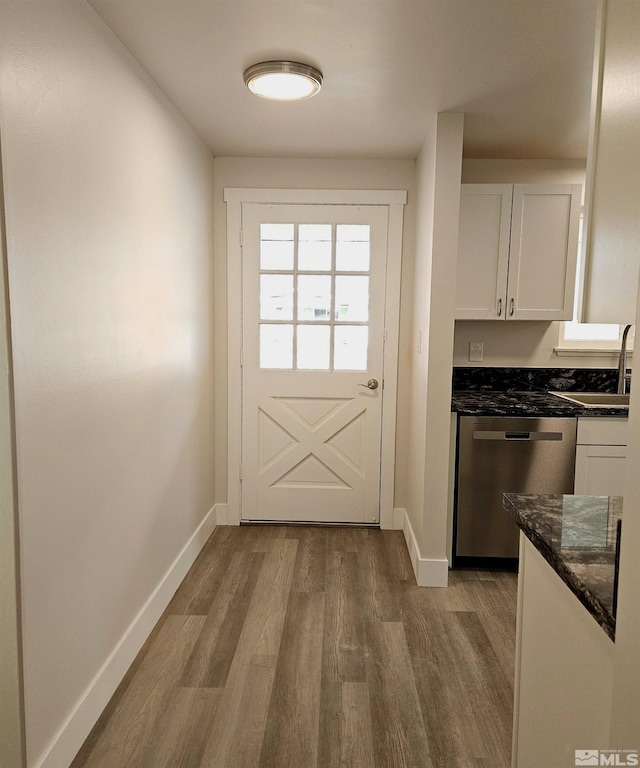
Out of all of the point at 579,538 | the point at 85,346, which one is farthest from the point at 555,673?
the point at 85,346

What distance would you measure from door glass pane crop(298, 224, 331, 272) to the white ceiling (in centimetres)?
58

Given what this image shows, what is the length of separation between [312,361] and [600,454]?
6.00 ft

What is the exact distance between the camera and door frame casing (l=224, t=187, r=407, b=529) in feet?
12.7

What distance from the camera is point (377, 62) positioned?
237 cm

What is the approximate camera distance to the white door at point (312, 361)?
3.90 metres

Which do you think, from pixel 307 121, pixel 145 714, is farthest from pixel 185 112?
pixel 145 714

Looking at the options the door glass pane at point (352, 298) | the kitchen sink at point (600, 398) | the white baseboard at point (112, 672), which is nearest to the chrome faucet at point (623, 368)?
the kitchen sink at point (600, 398)

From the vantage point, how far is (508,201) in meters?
3.44

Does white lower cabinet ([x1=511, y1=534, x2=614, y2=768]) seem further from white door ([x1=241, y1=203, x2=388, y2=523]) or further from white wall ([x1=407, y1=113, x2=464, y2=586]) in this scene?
white door ([x1=241, y1=203, x2=388, y2=523])

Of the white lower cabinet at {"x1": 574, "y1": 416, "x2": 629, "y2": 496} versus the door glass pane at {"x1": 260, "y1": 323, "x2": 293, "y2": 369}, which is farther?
the door glass pane at {"x1": 260, "y1": 323, "x2": 293, "y2": 369}

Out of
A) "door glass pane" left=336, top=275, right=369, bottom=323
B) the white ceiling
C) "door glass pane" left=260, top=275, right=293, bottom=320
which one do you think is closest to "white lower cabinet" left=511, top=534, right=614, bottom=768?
the white ceiling

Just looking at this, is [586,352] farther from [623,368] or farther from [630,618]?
[630,618]

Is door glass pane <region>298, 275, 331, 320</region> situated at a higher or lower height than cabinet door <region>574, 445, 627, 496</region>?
higher

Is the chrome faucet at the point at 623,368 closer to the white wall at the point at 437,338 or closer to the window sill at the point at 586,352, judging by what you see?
the window sill at the point at 586,352
